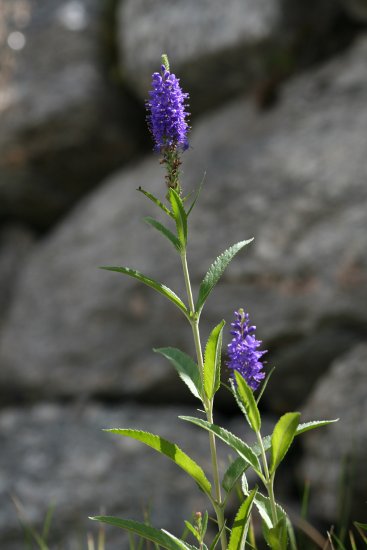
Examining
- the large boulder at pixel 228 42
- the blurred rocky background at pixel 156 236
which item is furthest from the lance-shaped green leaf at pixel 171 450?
the large boulder at pixel 228 42

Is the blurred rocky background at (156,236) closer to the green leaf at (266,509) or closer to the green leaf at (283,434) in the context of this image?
the green leaf at (266,509)

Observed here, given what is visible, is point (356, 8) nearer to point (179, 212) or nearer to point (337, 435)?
point (337, 435)

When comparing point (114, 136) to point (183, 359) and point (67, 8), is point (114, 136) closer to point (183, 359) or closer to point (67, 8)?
point (67, 8)

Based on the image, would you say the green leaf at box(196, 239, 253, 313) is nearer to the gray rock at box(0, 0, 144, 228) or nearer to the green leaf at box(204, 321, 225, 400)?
the green leaf at box(204, 321, 225, 400)

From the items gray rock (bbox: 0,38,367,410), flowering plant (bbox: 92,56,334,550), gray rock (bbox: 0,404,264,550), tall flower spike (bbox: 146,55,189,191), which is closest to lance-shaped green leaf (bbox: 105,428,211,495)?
flowering plant (bbox: 92,56,334,550)

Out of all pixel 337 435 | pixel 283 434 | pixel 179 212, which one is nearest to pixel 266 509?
pixel 283 434
